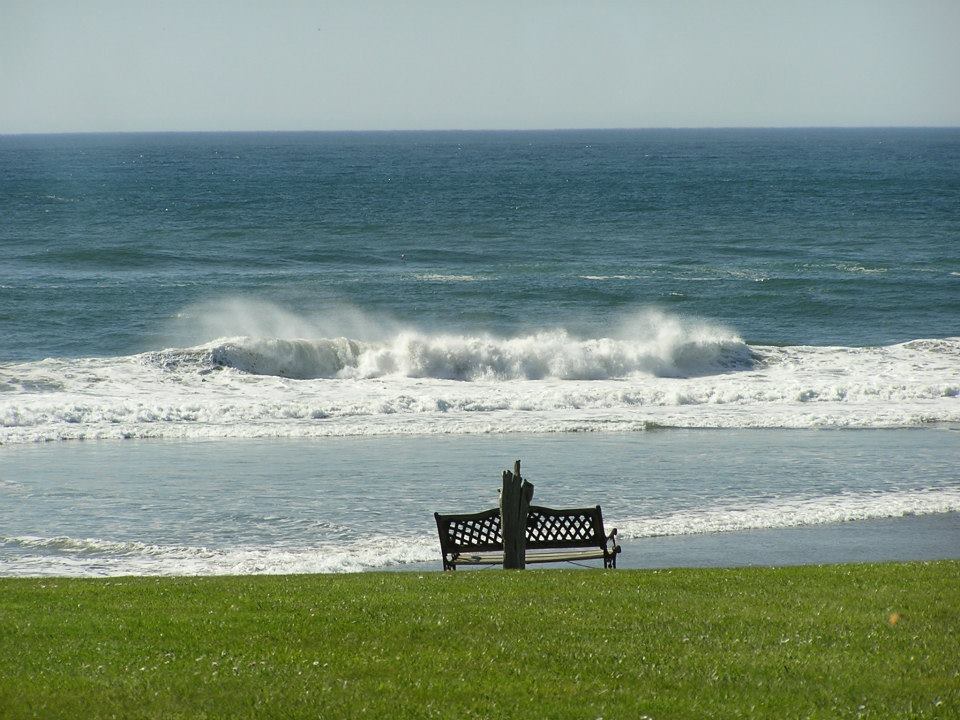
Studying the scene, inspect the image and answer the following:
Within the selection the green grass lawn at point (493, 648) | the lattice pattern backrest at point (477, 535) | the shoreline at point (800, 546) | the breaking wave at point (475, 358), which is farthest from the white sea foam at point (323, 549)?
the breaking wave at point (475, 358)

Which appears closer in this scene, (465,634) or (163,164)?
(465,634)

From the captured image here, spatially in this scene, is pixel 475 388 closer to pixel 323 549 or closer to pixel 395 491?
pixel 395 491

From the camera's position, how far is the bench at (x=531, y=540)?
12992 mm

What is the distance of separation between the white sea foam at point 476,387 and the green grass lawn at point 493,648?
44.9 feet

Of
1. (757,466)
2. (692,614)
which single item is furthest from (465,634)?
(757,466)

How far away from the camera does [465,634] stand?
891 cm

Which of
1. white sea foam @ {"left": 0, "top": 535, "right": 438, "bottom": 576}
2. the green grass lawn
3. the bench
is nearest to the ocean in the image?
white sea foam @ {"left": 0, "top": 535, "right": 438, "bottom": 576}

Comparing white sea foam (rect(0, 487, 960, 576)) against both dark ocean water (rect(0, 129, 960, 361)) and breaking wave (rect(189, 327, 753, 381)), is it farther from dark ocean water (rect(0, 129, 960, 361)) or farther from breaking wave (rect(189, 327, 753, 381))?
dark ocean water (rect(0, 129, 960, 361))

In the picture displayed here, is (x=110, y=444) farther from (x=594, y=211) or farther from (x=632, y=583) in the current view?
(x=594, y=211)

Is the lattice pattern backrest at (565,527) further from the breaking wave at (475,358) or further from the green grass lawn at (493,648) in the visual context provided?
the breaking wave at (475,358)

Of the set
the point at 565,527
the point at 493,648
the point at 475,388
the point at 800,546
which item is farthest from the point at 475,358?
the point at 493,648

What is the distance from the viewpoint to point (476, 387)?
2978 centimetres

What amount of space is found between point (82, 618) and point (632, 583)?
4.96 meters

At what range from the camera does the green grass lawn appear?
7.41m
